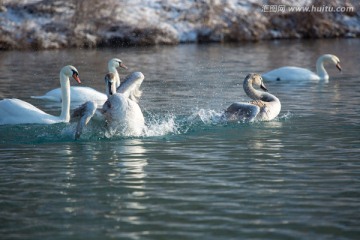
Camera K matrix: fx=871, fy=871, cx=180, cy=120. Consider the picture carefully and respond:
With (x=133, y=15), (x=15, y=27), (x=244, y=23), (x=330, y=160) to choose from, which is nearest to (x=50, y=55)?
(x=15, y=27)

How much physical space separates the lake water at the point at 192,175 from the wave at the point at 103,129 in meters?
0.02

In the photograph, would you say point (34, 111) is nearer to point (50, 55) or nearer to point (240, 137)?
point (240, 137)

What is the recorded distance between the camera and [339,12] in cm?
4112

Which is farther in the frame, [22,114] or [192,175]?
[22,114]

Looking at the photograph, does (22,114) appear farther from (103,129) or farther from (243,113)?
(243,113)

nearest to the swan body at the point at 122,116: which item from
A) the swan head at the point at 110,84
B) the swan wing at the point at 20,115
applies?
the swan head at the point at 110,84

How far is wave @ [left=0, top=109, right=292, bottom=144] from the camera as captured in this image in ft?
38.5

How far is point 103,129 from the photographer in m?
11.8

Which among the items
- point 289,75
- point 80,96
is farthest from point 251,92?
point 289,75

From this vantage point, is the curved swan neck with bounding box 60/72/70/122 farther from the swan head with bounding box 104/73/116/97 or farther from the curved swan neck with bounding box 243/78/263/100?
the curved swan neck with bounding box 243/78/263/100

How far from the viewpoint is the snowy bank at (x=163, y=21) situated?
34969 millimetres

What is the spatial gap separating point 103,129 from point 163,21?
1041 inches

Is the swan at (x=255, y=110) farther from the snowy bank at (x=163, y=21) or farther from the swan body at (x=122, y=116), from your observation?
the snowy bank at (x=163, y=21)

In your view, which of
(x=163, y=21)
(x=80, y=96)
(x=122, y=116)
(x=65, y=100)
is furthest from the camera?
(x=163, y=21)
